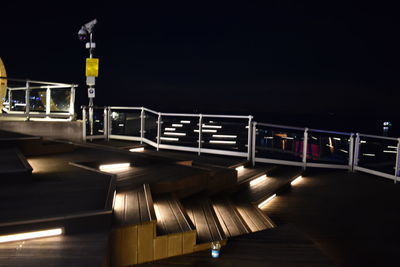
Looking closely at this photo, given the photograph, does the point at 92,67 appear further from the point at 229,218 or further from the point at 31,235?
the point at 31,235

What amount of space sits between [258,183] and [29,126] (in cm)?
587

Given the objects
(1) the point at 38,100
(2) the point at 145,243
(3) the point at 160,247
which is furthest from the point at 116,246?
(1) the point at 38,100

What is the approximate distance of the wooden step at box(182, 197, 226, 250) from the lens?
3268mm

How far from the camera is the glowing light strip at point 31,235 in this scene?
2.44 m

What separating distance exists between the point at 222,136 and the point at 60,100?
455 centimetres

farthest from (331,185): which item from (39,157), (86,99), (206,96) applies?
(206,96)

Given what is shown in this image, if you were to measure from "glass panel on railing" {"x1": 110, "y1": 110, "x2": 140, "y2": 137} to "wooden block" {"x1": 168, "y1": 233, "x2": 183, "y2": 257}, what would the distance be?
23.4 ft

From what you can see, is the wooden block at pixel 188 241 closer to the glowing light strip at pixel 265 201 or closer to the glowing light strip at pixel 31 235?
the glowing light strip at pixel 31 235

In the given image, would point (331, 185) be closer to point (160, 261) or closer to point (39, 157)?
point (160, 261)

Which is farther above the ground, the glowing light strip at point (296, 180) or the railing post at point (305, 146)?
the railing post at point (305, 146)

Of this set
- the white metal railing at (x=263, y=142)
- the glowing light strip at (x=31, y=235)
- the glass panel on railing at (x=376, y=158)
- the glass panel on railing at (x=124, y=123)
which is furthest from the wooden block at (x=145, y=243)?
the glass panel on railing at (x=124, y=123)

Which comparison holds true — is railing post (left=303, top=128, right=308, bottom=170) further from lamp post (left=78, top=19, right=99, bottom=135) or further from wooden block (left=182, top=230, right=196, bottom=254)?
lamp post (left=78, top=19, right=99, bottom=135)

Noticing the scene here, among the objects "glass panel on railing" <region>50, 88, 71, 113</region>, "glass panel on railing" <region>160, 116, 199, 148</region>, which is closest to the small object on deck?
"glass panel on railing" <region>160, 116, 199, 148</region>

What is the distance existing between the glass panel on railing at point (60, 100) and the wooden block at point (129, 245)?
6675mm
